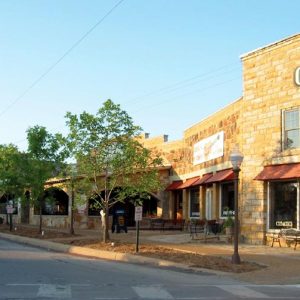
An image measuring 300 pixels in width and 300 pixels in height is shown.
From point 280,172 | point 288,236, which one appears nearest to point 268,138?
point 280,172

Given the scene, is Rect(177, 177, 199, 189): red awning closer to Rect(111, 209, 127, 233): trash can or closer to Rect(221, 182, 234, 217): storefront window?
Rect(221, 182, 234, 217): storefront window

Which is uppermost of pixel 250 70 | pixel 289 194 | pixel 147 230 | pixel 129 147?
pixel 250 70

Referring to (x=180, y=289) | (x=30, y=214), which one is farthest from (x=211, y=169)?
(x=30, y=214)

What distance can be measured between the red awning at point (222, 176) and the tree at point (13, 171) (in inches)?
443

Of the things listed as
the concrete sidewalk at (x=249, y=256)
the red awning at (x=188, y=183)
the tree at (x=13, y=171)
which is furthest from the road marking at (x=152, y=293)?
the tree at (x=13, y=171)

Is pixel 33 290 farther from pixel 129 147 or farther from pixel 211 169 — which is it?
pixel 211 169

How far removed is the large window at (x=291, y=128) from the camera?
21844mm

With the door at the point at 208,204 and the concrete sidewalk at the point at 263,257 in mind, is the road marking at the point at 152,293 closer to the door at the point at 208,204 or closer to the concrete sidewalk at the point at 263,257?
the concrete sidewalk at the point at 263,257

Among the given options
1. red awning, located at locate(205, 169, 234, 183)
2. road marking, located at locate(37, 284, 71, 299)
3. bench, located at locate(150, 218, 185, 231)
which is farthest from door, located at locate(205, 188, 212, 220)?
road marking, located at locate(37, 284, 71, 299)

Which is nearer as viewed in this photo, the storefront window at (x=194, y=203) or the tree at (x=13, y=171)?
the tree at (x=13, y=171)

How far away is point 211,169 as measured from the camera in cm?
3050

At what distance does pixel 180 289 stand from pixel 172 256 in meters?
6.26

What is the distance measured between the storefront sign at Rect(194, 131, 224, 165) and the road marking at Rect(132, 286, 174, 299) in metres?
17.3

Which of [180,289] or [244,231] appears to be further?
[244,231]
